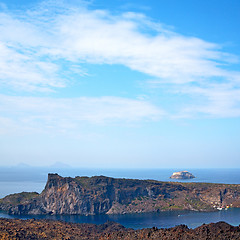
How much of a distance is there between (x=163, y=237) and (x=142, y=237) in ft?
26.5

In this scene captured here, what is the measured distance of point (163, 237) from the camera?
91.6 meters

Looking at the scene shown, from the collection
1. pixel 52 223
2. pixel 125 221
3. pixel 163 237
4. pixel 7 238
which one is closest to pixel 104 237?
pixel 163 237

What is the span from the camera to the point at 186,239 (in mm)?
86500

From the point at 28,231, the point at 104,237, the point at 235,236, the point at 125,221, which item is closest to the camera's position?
the point at 235,236

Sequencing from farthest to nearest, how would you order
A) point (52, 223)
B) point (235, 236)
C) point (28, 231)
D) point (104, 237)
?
point (52, 223), point (28, 231), point (104, 237), point (235, 236)

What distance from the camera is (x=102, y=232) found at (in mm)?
134125

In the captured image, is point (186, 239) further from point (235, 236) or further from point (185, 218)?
point (185, 218)

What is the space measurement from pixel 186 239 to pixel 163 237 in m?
7.69

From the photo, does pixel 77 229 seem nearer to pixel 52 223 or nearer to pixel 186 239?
pixel 52 223

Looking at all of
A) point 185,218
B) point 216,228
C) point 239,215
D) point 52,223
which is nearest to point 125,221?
point 185,218

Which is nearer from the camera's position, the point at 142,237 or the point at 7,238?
the point at 142,237

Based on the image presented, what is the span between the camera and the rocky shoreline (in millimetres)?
87375

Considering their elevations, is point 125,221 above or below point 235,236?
below

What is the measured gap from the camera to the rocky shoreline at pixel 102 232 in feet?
287
